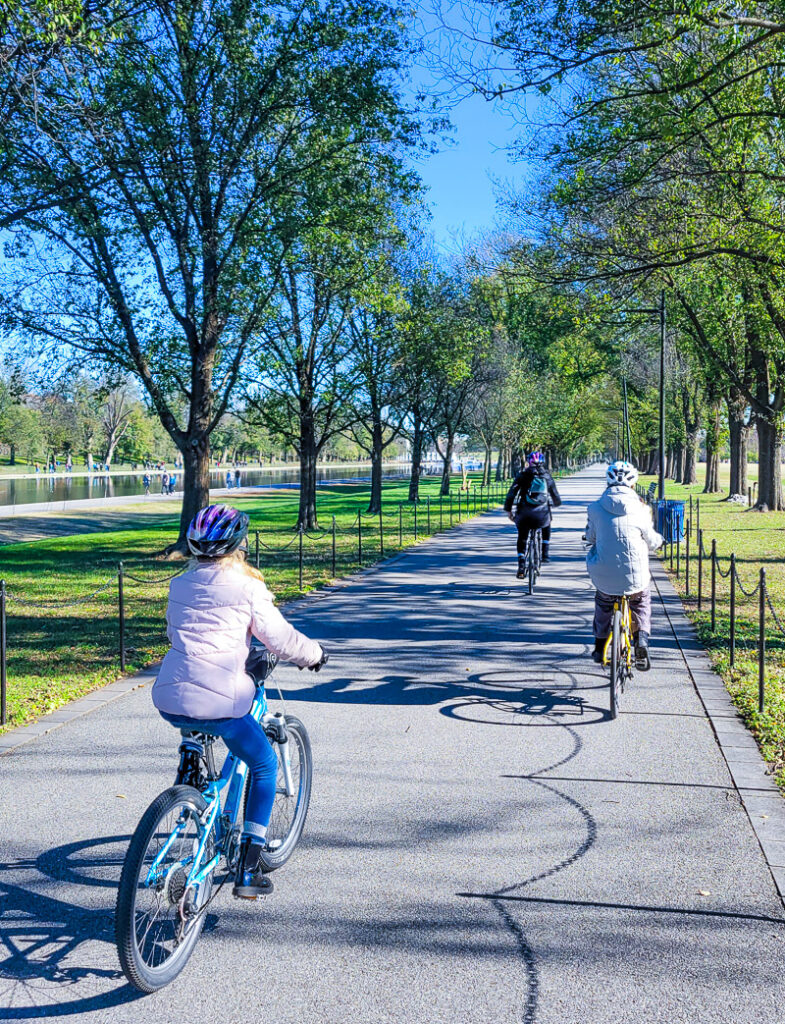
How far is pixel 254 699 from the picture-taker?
394 cm

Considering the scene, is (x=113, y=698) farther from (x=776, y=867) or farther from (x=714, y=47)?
(x=714, y=47)

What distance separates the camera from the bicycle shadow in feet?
10.8

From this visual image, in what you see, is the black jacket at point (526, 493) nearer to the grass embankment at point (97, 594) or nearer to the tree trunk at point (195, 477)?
the grass embankment at point (97, 594)

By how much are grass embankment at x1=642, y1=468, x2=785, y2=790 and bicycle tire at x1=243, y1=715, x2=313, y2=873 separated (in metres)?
2.83

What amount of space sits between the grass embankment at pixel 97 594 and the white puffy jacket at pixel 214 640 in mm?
3961

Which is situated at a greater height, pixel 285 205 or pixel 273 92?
pixel 273 92

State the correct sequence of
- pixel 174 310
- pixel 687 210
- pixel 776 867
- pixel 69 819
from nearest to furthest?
pixel 776 867, pixel 69 819, pixel 687 210, pixel 174 310

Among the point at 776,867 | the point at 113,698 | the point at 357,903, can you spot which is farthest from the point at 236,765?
the point at 113,698

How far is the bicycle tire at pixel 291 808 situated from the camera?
4.38m

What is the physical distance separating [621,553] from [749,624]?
482 cm

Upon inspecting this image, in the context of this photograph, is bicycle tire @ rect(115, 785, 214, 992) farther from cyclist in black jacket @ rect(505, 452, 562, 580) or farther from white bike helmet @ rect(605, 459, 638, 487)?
cyclist in black jacket @ rect(505, 452, 562, 580)

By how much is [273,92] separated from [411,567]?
9.08m

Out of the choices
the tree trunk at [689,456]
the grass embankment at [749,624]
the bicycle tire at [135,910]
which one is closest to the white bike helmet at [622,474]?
the grass embankment at [749,624]

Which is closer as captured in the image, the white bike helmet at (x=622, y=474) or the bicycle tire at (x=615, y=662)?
the bicycle tire at (x=615, y=662)
